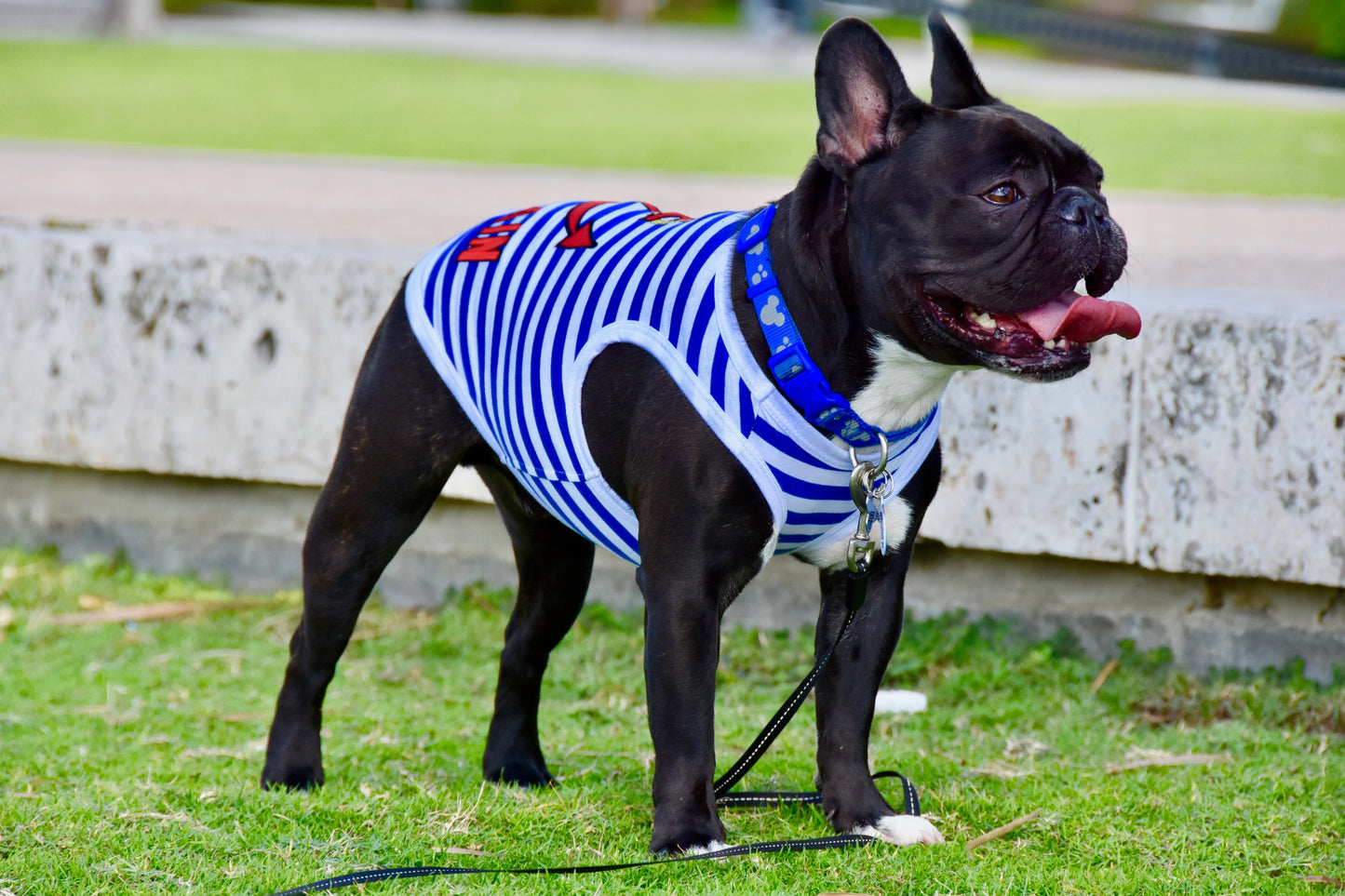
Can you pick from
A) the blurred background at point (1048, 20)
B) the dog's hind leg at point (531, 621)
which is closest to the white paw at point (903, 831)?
the dog's hind leg at point (531, 621)

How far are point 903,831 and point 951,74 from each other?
1.49 metres

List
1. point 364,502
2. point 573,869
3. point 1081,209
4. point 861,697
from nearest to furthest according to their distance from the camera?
point 1081,209 → point 573,869 → point 861,697 → point 364,502

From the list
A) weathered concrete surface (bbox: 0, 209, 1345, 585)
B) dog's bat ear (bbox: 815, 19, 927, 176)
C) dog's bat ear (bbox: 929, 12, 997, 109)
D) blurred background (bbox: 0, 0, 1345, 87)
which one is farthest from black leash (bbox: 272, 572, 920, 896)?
blurred background (bbox: 0, 0, 1345, 87)

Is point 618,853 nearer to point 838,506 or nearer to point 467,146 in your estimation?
point 838,506

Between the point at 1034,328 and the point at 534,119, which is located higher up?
the point at 1034,328

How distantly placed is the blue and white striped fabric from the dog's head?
0.90 ft

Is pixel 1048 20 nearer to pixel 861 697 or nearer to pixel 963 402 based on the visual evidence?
pixel 963 402

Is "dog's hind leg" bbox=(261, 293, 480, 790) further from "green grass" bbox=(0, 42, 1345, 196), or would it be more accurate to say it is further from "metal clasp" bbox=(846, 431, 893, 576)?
"green grass" bbox=(0, 42, 1345, 196)

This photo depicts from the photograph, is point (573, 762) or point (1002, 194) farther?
point (573, 762)

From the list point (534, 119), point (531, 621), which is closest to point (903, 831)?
point (531, 621)

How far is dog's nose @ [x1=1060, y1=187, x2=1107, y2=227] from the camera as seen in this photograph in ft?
9.05

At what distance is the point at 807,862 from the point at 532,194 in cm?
492

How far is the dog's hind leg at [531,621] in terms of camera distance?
3.69 m

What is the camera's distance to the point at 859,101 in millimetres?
2871
